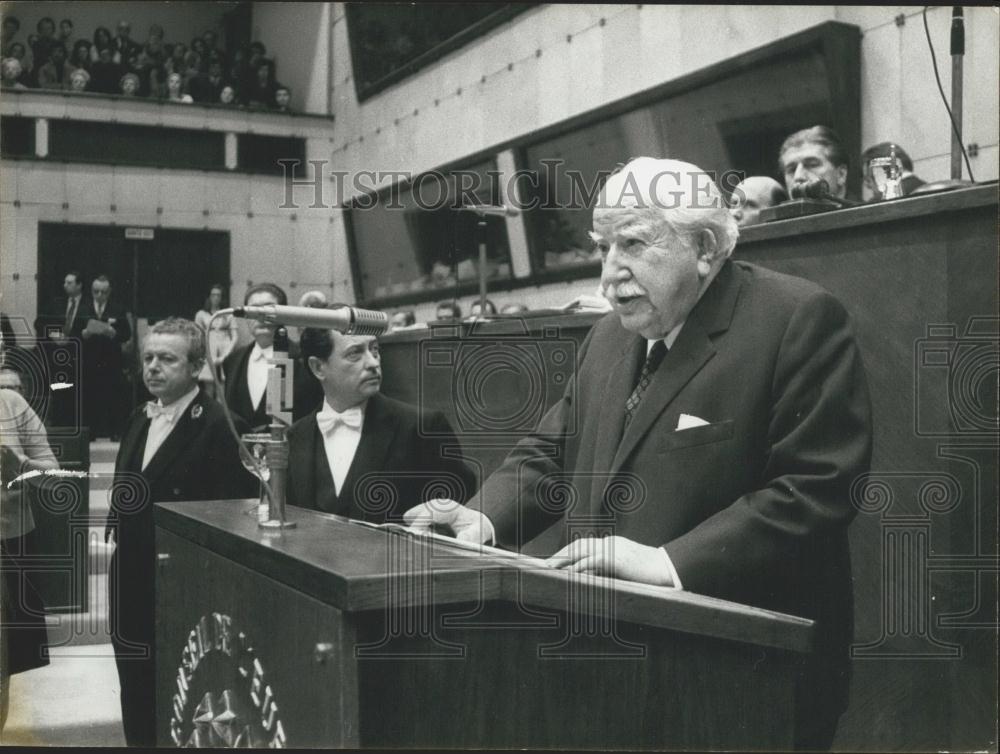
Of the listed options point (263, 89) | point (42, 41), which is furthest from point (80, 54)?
point (263, 89)

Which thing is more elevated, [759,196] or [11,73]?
[11,73]

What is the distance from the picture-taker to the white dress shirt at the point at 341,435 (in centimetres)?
320

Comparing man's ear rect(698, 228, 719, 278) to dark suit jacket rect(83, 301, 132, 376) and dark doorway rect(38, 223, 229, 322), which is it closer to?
dark doorway rect(38, 223, 229, 322)

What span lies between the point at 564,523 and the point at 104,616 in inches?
68.3

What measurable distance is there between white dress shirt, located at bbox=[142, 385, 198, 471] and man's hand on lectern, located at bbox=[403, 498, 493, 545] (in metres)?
1.29

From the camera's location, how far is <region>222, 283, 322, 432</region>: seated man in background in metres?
3.48

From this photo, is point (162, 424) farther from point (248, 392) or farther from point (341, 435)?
point (341, 435)

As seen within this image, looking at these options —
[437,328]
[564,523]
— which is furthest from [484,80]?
[564,523]

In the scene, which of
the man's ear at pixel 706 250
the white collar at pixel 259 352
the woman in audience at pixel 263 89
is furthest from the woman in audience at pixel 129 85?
the man's ear at pixel 706 250

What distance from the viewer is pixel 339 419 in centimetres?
326

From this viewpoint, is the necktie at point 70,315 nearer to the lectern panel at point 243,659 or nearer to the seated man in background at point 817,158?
the lectern panel at point 243,659

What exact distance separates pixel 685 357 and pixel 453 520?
59 cm

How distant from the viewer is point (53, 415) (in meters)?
2.85

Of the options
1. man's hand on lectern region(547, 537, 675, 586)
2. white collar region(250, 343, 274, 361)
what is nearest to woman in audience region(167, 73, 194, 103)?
white collar region(250, 343, 274, 361)
